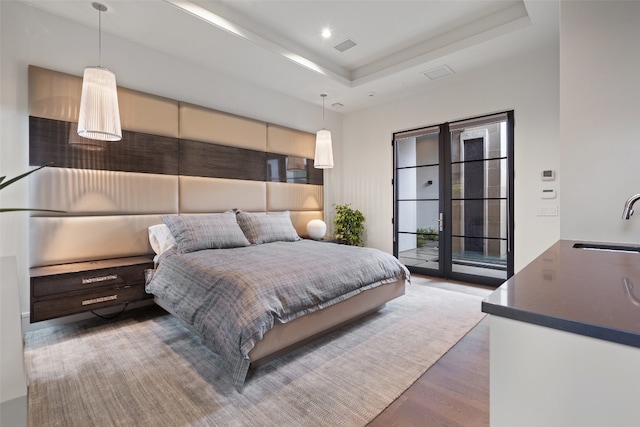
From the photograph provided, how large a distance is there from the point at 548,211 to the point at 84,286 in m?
4.94

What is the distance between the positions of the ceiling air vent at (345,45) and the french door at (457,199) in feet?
5.76

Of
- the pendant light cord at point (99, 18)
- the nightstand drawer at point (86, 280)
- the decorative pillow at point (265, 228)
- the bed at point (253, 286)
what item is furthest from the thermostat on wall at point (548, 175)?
the pendant light cord at point (99, 18)

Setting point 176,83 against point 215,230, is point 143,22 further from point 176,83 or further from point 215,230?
point 215,230

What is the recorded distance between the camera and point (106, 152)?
300 centimetres

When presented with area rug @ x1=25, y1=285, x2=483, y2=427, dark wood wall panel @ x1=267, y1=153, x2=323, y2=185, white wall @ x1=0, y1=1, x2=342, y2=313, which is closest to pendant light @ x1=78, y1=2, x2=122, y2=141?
white wall @ x1=0, y1=1, x2=342, y2=313

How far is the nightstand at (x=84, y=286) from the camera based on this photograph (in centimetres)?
235

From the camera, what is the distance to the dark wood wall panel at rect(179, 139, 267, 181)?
360 centimetres

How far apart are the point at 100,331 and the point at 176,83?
9.22 ft

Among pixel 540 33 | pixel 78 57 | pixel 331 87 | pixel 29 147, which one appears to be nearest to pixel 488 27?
pixel 540 33

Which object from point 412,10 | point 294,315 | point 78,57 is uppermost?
point 412,10

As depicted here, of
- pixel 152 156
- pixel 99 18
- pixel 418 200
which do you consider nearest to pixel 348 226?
pixel 418 200

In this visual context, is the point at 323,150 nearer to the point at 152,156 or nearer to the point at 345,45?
the point at 345,45

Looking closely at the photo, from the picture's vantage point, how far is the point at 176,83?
3.57 metres

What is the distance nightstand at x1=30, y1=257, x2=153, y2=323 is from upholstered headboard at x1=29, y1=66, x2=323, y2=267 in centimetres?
30
